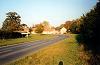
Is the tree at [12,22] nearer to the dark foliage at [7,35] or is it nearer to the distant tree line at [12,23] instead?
the distant tree line at [12,23]

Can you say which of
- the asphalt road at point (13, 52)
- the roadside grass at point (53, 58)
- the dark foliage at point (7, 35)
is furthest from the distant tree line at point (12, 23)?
the roadside grass at point (53, 58)

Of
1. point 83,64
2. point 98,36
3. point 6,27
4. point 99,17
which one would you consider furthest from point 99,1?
point 6,27

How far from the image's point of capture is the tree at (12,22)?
76750mm

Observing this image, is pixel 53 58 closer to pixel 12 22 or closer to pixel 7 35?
pixel 7 35

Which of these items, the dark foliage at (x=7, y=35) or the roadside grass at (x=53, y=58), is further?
the dark foliage at (x=7, y=35)

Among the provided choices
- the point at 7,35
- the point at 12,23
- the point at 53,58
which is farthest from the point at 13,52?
the point at 12,23

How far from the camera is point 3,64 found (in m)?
10.9

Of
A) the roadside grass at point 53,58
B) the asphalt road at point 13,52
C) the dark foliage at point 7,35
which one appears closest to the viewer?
the roadside grass at point 53,58

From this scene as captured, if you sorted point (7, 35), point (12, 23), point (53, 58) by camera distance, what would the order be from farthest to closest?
point (12, 23) → point (7, 35) → point (53, 58)

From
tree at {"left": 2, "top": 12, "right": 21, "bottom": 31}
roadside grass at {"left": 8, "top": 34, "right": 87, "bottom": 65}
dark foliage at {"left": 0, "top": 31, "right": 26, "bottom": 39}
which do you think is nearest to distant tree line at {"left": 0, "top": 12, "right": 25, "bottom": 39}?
tree at {"left": 2, "top": 12, "right": 21, "bottom": 31}

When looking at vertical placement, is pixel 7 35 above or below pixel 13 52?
above

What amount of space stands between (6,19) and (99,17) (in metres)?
69.5

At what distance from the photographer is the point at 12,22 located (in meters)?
78.9

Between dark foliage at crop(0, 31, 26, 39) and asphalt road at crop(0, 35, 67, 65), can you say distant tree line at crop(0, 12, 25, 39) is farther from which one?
asphalt road at crop(0, 35, 67, 65)
